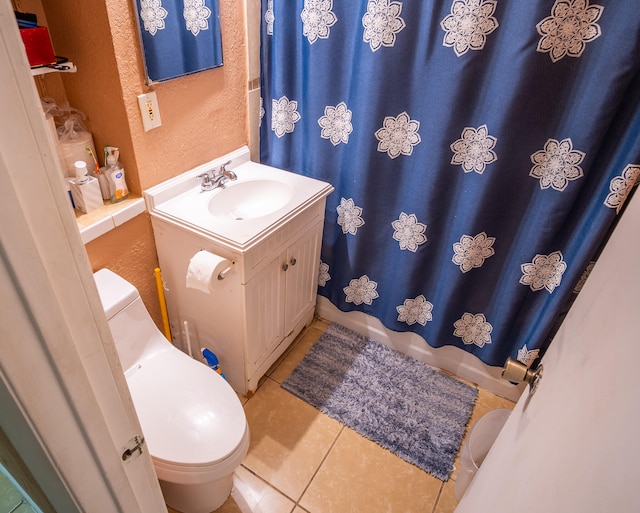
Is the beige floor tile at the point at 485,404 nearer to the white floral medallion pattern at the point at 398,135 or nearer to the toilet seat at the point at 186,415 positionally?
the toilet seat at the point at 186,415

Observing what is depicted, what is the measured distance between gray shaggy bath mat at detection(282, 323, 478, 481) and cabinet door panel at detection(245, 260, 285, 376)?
0.79 ft

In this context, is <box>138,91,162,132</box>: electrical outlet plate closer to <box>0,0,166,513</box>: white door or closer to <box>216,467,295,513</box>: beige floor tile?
<box>0,0,166,513</box>: white door

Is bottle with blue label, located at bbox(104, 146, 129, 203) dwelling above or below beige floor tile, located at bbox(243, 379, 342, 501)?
above

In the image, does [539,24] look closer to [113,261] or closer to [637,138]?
[637,138]

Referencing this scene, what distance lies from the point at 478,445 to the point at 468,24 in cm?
145

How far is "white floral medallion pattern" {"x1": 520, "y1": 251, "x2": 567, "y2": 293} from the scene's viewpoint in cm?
150

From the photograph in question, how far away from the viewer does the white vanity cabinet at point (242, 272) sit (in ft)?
4.74

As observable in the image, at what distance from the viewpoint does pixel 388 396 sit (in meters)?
1.90

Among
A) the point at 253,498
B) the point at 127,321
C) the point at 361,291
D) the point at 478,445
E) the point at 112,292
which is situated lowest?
the point at 253,498

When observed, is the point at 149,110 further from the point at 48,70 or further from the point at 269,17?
the point at 269,17

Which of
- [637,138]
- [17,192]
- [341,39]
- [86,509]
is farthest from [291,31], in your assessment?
[86,509]

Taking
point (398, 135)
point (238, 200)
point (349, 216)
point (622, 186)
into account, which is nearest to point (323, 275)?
point (349, 216)

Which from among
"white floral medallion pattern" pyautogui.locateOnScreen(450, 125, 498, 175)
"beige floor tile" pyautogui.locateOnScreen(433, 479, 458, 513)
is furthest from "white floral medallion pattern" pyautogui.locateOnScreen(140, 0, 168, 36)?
"beige floor tile" pyautogui.locateOnScreen(433, 479, 458, 513)

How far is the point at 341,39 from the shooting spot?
60.8 inches
